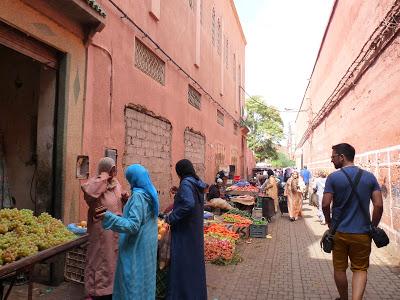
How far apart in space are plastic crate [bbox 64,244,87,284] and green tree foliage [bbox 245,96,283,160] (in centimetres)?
4307

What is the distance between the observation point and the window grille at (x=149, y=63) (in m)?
8.08

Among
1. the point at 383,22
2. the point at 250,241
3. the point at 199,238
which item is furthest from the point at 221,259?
the point at 383,22

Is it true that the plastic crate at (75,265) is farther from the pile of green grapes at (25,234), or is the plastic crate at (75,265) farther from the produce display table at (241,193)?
the produce display table at (241,193)

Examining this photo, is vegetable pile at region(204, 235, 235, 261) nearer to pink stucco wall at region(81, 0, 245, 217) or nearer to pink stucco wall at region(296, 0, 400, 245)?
pink stucco wall at region(81, 0, 245, 217)

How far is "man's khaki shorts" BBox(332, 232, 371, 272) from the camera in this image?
4125mm

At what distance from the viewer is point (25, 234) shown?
3.46 metres

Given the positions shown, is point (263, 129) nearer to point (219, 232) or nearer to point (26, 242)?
point (219, 232)

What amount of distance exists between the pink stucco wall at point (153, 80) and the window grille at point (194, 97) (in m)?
0.31

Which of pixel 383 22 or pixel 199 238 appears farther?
pixel 383 22

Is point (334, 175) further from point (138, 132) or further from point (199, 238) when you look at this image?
point (138, 132)

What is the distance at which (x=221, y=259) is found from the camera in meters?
6.79

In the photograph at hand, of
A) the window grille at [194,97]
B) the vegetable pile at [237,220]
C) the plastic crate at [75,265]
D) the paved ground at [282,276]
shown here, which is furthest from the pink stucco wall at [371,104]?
the plastic crate at [75,265]

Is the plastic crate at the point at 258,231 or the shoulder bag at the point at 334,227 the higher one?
the shoulder bag at the point at 334,227

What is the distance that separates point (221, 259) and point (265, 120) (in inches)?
1661
